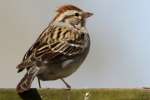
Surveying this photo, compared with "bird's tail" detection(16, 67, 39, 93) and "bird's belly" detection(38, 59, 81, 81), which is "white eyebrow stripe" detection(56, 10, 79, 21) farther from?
"bird's tail" detection(16, 67, 39, 93)

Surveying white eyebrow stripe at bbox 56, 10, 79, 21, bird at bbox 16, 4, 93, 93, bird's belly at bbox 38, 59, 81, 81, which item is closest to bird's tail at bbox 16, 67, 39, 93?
bird at bbox 16, 4, 93, 93

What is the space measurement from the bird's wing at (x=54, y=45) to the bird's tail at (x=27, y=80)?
0.07 metres

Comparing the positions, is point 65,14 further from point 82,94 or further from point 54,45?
point 82,94

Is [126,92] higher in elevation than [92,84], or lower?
higher

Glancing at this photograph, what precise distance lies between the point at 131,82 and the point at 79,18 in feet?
2.97

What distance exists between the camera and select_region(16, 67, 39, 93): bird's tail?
172 inches

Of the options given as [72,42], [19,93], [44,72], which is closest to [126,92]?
[19,93]

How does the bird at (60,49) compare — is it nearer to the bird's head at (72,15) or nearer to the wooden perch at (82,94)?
the bird's head at (72,15)

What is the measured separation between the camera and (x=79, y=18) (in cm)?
677

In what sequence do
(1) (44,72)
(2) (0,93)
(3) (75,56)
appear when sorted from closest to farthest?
1. (2) (0,93)
2. (1) (44,72)
3. (3) (75,56)

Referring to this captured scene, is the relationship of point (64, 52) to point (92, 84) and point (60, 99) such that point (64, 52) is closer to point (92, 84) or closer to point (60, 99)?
point (92, 84)

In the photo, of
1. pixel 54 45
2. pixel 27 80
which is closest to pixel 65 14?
pixel 54 45

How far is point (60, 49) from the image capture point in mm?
5930

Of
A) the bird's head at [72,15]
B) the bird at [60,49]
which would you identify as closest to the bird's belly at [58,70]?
the bird at [60,49]
